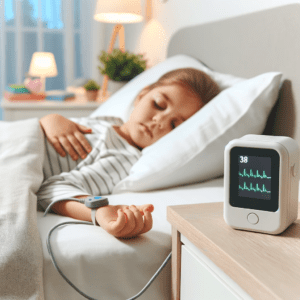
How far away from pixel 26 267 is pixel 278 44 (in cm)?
90

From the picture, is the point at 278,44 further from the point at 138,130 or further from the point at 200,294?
the point at 200,294

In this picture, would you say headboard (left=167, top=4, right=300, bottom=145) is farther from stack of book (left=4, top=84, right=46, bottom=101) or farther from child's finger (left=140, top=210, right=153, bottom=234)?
stack of book (left=4, top=84, right=46, bottom=101)

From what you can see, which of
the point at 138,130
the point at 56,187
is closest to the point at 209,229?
the point at 56,187

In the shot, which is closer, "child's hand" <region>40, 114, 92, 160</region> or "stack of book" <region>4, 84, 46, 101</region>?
"child's hand" <region>40, 114, 92, 160</region>

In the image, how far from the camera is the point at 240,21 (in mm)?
1331

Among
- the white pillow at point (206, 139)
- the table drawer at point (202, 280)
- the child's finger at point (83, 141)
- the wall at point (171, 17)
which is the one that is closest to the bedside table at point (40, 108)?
the wall at point (171, 17)

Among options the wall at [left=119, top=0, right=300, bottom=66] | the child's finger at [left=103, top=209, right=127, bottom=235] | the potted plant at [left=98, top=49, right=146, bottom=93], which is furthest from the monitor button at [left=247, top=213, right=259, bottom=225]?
the potted plant at [left=98, top=49, right=146, bottom=93]

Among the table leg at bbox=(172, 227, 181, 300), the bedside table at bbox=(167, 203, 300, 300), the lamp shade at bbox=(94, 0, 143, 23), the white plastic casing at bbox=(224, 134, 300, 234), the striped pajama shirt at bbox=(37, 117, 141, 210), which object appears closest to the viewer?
the bedside table at bbox=(167, 203, 300, 300)

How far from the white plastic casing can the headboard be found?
1.72ft

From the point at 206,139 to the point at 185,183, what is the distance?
0.42ft

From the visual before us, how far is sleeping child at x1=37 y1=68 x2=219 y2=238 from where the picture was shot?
104 cm

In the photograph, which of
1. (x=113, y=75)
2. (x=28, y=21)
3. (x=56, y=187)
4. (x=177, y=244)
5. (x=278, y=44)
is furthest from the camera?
(x=28, y=21)

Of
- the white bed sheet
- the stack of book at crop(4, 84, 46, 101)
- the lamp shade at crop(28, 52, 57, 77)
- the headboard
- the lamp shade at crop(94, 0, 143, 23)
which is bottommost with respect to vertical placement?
Answer: the white bed sheet

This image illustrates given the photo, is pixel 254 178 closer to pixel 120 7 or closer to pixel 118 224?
pixel 118 224
